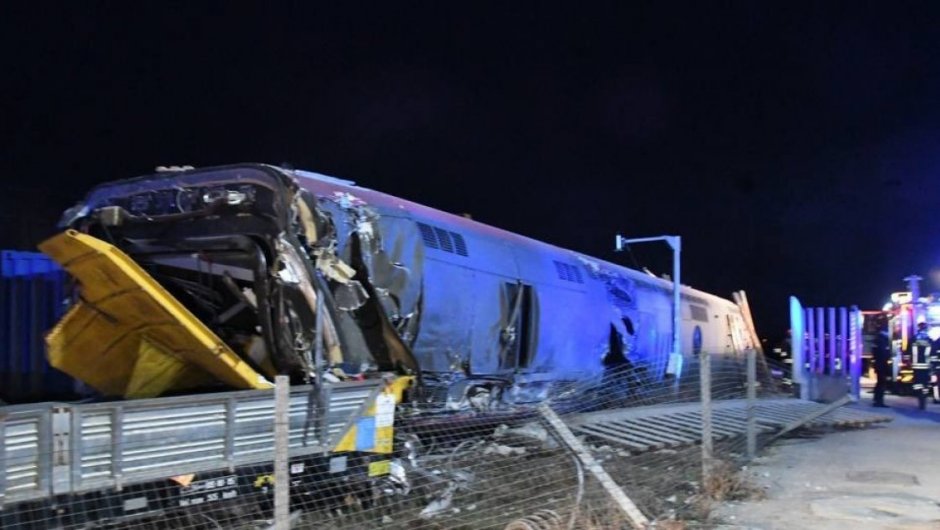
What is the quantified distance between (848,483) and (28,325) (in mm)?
9180

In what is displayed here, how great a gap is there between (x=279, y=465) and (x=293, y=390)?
125 cm

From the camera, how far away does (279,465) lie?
4.14 m

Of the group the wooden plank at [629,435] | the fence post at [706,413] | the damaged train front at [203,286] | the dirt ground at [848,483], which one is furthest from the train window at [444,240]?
the dirt ground at [848,483]

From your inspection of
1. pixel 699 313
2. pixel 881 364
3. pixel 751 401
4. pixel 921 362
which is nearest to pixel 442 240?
pixel 751 401

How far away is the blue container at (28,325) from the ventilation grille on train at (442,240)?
376 cm

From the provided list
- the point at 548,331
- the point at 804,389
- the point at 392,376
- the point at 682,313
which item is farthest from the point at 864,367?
the point at 392,376

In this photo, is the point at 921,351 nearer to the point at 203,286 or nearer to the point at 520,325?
the point at 520,325

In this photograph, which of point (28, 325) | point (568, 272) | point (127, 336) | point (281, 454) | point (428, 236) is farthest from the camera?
point (568, 272)

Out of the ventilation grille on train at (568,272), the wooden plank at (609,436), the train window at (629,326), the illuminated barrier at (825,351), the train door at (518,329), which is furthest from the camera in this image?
the illuminated barrier at (825,351)

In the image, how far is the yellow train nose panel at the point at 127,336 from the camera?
5.81 metres

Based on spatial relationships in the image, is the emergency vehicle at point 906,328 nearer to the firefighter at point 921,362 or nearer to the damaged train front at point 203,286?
the firefighter at point 921,362

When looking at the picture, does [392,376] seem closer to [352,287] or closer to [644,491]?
[352,287]

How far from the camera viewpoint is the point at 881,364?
19.5 metres

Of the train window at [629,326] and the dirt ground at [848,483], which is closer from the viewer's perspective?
the dirt ground at [848,483]
